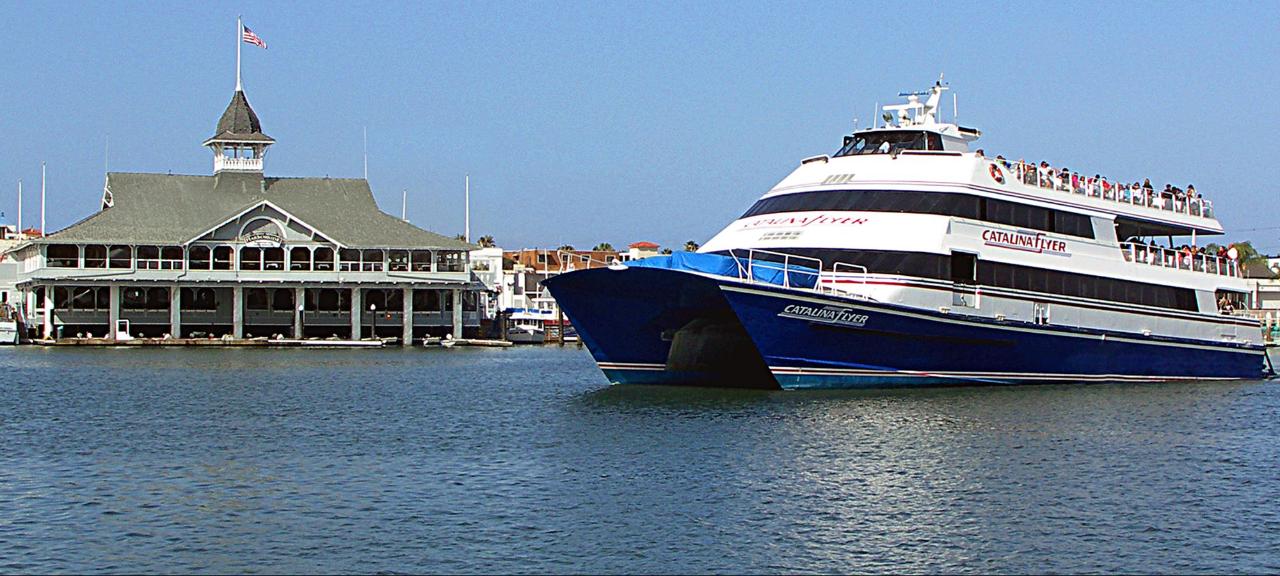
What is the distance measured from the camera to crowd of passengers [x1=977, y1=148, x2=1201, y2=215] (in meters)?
38.0

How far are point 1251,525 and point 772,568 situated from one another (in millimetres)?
7115

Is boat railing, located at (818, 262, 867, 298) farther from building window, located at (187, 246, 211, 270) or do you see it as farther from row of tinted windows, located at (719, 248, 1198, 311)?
building window, located at (187, 246, 211, 270)

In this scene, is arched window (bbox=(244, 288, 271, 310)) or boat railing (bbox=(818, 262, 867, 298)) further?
arched window (bbox=(244, 288, 271, 310))

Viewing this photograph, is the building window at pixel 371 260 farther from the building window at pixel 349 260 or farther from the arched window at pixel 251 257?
the arched window at pixel 251 257

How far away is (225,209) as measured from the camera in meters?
79.9

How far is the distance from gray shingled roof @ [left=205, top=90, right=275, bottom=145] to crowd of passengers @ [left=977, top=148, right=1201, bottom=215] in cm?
5335

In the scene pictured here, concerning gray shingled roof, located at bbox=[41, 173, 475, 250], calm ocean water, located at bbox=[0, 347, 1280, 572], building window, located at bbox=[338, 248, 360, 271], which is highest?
gray shingled roof, located at bbox=[41, 173, 475, 250]

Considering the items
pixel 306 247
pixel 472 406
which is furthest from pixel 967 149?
pixel 306 247

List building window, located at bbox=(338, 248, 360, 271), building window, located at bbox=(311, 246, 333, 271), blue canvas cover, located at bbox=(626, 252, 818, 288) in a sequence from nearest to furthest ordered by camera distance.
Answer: blue canvas cover, located at bbox=(626, 252, 818, 288)
building window, located at bbox=(338, 248, 360, 271)
building window, located at bbox=(311, 246, 333, 271)

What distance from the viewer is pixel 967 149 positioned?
39.5 metres

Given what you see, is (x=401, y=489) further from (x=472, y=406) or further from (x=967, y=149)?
(x=967, y=149)

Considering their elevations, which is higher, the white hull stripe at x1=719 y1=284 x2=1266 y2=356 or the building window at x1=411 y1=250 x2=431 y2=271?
the building window at x1=411 y1=250 x2=431 y2=271

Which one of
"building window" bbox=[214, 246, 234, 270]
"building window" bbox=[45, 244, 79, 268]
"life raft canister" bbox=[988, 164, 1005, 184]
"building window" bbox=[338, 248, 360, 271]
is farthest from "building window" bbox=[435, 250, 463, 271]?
"life raft canister" bbox=[988, 164, 1005, 184]

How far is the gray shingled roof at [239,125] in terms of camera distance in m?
82.5
